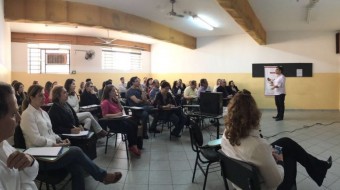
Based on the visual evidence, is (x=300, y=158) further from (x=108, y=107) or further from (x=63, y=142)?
(x=108, y=107)

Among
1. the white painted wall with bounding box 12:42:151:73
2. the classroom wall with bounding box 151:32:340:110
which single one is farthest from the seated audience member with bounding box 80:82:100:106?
the classroom wall with bounding box 151:32:340:110

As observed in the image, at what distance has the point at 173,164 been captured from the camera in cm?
408

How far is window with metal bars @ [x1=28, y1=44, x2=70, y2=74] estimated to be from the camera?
11062 mm

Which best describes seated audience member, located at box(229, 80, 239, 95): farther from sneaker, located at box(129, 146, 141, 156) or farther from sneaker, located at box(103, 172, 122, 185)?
sneaker, located at box(103, 172, 122, 185)

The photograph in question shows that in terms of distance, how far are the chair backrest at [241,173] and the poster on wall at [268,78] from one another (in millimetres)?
9363

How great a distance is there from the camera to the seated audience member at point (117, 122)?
14.8ft

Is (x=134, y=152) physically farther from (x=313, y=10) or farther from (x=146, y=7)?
(x=313, y=10)

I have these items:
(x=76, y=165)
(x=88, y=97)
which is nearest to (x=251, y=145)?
(x=76, y=165)

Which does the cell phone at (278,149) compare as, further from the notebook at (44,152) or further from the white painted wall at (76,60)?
the white painted wall at (76,60)

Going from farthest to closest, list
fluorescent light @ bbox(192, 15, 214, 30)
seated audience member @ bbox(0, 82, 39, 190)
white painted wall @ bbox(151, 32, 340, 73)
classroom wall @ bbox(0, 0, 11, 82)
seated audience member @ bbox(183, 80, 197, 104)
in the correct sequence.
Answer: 1. white painted wall @ bbox(151, 32, 340, 73)
2. fluorescent light @ bbox(192, 15, 214, 30)
3. seated audience member @ bbox(183, 80, 197, 104)
4. classroom wall @ bbox(0, 0, 11, 82)
5. seated audience member @ bbox(0, 82, 39, 190)

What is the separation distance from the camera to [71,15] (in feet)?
20.5

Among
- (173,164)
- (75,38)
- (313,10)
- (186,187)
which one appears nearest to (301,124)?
(313,10)

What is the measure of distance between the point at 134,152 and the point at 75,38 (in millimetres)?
8316

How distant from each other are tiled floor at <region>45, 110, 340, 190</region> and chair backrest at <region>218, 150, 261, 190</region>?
1168 mm
